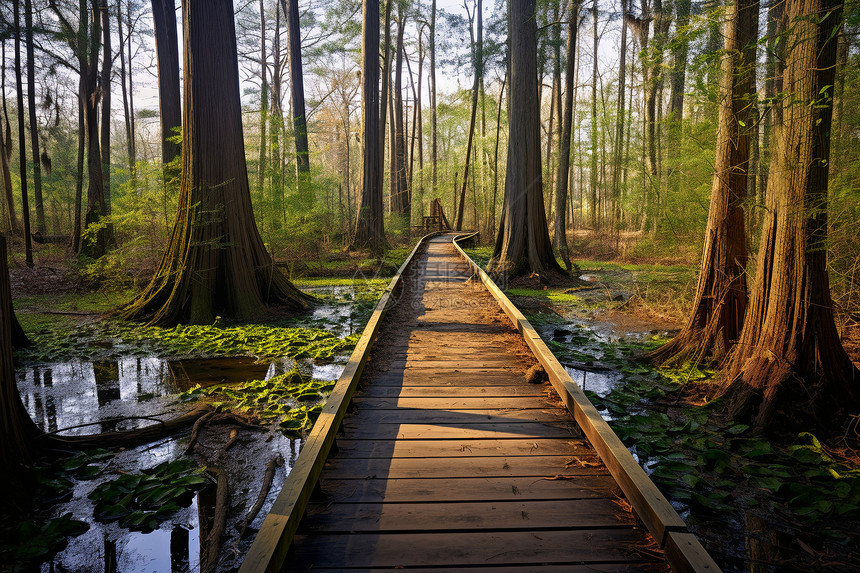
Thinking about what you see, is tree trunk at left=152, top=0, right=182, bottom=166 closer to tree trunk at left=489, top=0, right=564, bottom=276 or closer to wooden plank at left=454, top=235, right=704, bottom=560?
tree trunk at left=489, top=0, right=564, bottom=276

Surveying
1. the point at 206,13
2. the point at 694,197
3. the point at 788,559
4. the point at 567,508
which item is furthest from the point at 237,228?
the point at 694,197

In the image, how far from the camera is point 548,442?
339cm

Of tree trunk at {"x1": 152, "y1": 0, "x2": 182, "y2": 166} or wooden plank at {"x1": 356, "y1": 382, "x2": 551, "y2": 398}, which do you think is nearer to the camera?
wooden plank at {"x1": 356, "y1": 382, "x2": 551, "y2": 398}

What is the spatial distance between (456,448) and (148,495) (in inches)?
→ 76.2

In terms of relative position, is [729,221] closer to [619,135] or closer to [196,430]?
[196,430]

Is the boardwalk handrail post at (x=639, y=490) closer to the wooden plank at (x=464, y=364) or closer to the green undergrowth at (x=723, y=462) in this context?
the green undergrowth at (x=723, y=462)

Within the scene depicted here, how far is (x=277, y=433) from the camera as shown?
153 inches

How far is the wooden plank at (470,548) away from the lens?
86.0 inches

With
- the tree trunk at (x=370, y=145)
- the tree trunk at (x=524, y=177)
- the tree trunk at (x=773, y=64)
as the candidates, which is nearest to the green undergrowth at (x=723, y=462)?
the tree trunk at (x=773, y=64)

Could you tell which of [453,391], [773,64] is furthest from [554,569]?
[773,64]

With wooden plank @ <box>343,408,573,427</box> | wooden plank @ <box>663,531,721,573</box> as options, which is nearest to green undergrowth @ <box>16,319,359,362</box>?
wooden plank @ <box>343,408,573,427</box>

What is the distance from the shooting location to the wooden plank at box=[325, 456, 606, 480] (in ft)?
9.70

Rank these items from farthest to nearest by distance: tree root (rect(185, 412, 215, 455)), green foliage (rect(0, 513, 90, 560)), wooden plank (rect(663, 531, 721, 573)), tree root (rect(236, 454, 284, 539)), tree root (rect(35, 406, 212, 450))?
tree root (rect(185, 412, 215, 455)) < tree root (rect(35, 406, 212, 450)) < tree root (rect(236, 454, 284, 539)) < green foliage (rect(0, 513, 90, 560)) < wooden plank (rect(663, 531, 721, 573))

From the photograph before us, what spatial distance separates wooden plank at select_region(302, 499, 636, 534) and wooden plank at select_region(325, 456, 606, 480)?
0.31m
